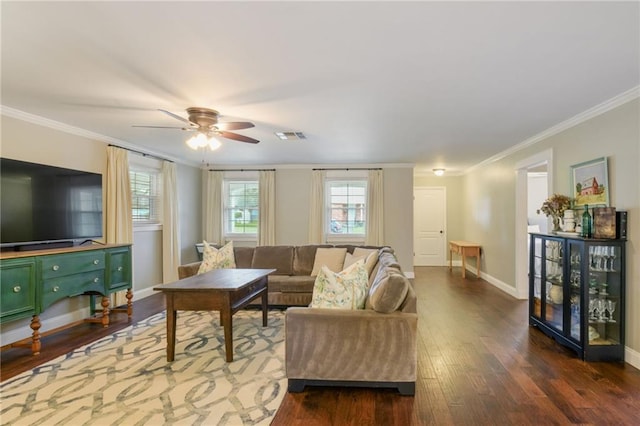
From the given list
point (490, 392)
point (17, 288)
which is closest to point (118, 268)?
point (17, 288)

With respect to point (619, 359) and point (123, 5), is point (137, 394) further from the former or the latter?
point (619, 359)

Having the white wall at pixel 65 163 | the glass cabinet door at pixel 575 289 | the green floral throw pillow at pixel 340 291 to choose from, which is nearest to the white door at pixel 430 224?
the glass cabinet door at pixel 575 289

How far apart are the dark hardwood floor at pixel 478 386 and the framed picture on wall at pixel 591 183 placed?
1588mm

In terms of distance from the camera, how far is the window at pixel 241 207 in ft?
24.1

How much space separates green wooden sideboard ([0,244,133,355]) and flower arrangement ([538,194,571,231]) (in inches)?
211

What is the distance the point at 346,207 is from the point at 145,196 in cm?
394

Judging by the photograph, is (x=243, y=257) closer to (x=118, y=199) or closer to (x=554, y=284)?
(x=118, y=199)

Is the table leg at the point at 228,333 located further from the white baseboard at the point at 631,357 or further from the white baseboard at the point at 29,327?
the white baseboard at the point at 631,357

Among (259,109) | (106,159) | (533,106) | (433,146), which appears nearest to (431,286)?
(433,146)

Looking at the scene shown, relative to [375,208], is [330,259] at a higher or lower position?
lower

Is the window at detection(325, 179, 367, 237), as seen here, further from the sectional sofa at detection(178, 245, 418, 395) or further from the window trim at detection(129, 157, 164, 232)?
the sectional sofa at detection(178, 245, 418, 395)

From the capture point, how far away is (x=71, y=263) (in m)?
3.54

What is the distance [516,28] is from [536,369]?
2796 millimetres

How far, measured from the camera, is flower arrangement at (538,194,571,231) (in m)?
3.82
